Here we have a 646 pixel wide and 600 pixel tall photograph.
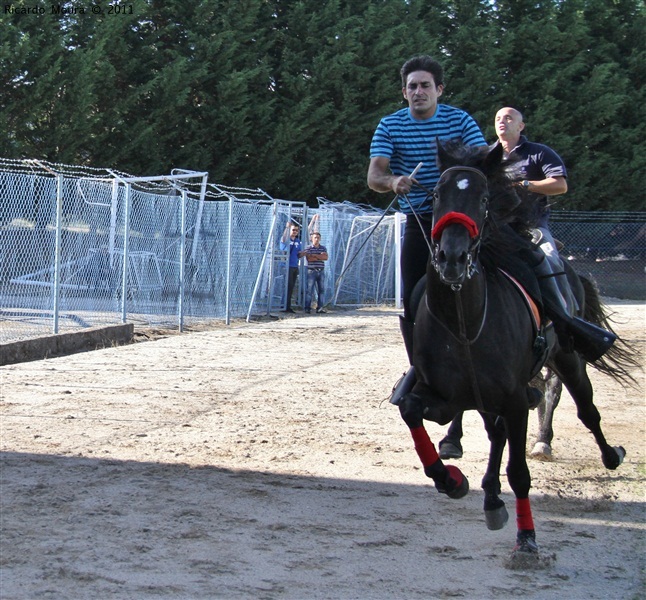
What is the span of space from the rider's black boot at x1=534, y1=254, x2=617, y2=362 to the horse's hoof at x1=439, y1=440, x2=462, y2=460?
0.97 m

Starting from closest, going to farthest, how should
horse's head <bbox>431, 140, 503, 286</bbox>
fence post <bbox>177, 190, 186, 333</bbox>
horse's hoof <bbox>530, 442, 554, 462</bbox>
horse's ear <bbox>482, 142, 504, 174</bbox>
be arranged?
horse's head <bbox>431, 140, 503, 286</bbox>
horse's ear <bbox>482, 142, 504, 174</bbox>
horse's hoof <bbox>530, 442, 554, 462</bbox>
fence post <bbox>177, 190, 186, 333</bbox>

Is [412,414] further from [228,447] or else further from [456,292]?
[228,447]

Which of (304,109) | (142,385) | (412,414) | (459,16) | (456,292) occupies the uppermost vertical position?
(459,16)

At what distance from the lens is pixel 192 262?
686 inches

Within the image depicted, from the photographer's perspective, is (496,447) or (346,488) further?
(346,488)

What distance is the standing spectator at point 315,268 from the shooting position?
2130cm

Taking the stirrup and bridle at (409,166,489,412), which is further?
the stirrup

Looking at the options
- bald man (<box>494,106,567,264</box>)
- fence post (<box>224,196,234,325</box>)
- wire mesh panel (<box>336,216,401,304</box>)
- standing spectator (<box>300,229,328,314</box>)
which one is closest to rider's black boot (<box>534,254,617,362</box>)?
bald man (<box>494,106,567,264</box>)

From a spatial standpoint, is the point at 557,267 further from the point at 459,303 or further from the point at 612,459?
the point at 459,303

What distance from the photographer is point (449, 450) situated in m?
6.25

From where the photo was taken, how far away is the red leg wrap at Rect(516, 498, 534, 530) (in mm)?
4711

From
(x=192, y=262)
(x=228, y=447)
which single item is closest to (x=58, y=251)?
(x=192, y=262)

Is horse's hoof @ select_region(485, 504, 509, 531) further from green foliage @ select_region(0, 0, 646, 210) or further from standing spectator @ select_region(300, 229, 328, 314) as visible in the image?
green foliage @ select_region(0, 0, 646, 210)

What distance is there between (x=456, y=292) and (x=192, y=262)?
42.7 feet
